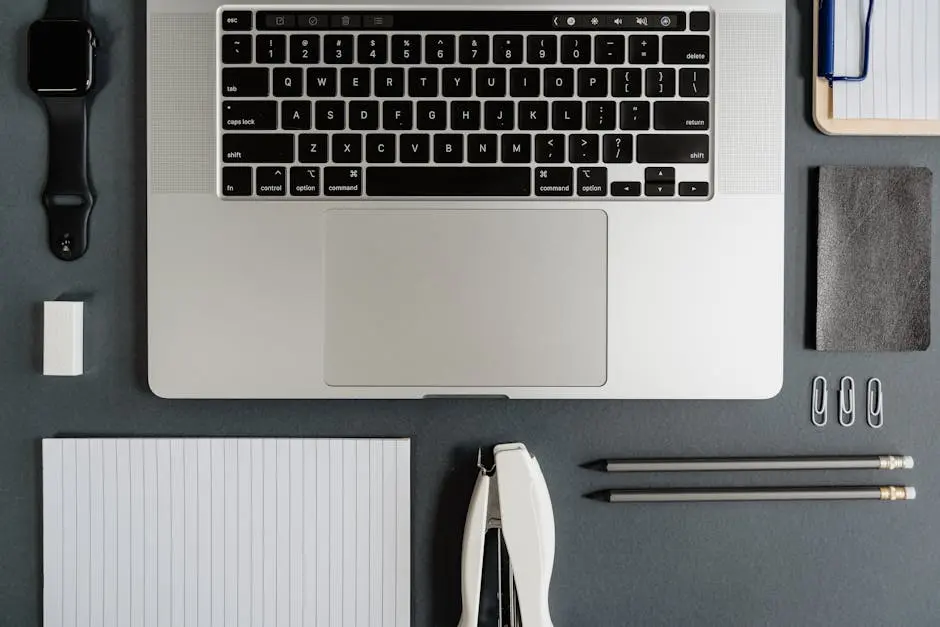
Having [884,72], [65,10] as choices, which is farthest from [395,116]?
[884,72]

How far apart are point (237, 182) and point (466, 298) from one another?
0.79 ft

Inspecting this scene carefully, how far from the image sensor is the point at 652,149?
2.16 ft

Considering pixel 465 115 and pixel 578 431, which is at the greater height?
pixel 465 115

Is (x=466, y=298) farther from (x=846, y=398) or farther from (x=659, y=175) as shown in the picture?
(x=846, y=398)

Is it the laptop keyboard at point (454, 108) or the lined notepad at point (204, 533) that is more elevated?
the laptop keyboard at point (454, 108)

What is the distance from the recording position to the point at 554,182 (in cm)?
66

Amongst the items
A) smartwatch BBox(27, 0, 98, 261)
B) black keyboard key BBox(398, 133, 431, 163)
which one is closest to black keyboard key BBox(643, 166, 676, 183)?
black keyboard key BBox(398, 133, 431, 163)

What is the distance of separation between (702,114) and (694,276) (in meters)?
0.15

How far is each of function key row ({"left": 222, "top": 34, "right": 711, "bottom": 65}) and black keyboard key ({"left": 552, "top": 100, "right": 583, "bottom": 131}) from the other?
0.13ft

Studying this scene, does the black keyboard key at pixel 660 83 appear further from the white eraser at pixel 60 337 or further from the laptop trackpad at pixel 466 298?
the white eraser at pixel 60 337

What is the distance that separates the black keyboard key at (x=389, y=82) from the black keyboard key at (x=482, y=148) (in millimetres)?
80

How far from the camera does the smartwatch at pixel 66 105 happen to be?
69cm

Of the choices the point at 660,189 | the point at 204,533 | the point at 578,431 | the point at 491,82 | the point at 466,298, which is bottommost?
the point at 204,533

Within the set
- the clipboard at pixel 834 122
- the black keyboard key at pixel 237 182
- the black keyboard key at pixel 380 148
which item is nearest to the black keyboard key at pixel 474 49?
the black keyboard key at pixel 380 148
